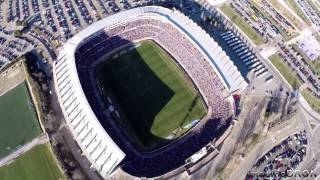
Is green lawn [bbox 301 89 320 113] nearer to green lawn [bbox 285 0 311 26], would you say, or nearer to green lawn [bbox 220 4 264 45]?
green lawn [bbox 220 4 264 45]

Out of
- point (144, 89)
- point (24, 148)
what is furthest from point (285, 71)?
point (24, 148)

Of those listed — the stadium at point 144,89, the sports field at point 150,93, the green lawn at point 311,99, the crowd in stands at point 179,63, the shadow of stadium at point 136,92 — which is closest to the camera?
the stadium at point 144,89

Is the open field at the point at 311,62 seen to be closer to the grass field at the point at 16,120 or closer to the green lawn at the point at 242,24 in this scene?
the green lawn at the point at 242,24

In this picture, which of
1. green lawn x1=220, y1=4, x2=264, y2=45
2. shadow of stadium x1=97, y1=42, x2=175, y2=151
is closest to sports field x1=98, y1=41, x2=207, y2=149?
shadow of stadium x1=97, y1=42, x2=175, y2=151

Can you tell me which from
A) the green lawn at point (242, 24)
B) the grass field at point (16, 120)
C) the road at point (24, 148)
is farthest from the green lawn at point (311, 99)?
the grass field at point (16, 120)

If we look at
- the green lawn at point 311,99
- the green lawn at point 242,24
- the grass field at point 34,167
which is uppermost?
the green lawn at point 242,24

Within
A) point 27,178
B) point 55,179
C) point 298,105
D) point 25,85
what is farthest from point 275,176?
point 25,85

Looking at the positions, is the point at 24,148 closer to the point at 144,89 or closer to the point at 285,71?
the point at 144,89
